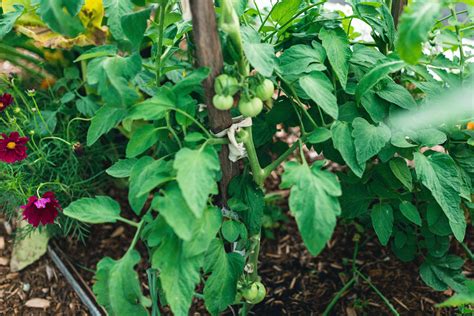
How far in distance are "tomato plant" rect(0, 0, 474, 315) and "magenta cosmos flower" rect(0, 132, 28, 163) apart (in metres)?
0.33

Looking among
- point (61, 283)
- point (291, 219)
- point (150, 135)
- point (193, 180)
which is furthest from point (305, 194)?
point (61, 283)

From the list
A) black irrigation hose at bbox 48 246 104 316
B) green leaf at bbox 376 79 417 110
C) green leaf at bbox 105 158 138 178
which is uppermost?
green leaf at bbox 376 79 417 110

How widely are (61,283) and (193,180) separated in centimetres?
99

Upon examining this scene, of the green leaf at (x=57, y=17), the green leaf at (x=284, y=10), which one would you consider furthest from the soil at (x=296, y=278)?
the green leaf at (x=57, y=17)

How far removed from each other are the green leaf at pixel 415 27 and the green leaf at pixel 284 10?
42 cm

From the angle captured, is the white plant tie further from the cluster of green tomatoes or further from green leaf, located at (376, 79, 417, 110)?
green leaf, located at (376, 79, 417, 110)

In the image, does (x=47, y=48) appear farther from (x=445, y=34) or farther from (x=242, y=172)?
(x=445, y=34)

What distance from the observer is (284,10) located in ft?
4.29

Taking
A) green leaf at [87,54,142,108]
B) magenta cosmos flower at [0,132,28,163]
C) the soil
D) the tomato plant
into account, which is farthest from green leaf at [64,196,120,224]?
the soil

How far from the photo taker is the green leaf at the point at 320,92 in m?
1.08

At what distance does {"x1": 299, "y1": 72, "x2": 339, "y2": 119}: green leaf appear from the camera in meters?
1.08

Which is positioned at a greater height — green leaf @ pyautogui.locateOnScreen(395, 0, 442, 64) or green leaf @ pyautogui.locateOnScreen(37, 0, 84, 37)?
green leaf @ pyautogui.locateOnScreen(37, 0, 84, 37)

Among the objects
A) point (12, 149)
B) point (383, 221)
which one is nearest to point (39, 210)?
point (12, 149)

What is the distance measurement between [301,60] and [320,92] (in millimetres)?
118
